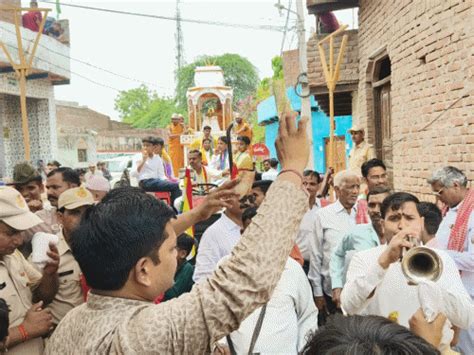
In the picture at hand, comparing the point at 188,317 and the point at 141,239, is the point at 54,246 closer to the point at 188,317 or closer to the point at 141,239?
the point at 141,239

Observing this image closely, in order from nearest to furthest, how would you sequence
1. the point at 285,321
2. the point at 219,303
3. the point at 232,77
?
the point at 219,303
the point at 285,321
the point at 232,77

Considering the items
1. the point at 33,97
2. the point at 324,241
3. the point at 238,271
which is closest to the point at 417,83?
the point at 324,241

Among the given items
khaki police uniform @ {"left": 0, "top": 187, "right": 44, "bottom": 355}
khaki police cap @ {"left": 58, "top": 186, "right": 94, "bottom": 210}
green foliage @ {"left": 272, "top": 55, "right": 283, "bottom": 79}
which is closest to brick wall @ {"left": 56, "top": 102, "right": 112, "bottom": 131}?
green foliage @ {"left": 272, "top": 55, "right": 283, "bottom": 79}

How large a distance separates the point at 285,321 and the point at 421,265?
2.67ft

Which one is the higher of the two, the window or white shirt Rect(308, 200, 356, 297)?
the window

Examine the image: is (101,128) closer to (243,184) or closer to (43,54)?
(43,54)

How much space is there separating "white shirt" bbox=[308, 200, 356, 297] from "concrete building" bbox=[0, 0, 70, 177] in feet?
55.4

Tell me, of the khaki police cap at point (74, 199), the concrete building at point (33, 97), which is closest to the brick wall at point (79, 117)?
the concrete building at point (33, 97)

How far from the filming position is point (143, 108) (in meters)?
82.6

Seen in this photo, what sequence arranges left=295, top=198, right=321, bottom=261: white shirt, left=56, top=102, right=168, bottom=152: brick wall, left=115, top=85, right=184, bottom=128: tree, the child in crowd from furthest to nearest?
left=115, top=85, right=184, bottom=128: tree
left=56, top=102, right=168, bottom=152: brick wall
left=295, top=198, right=321, bottom=261: white shirt
the child in crowd

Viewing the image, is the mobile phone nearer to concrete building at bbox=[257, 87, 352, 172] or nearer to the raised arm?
the raised arm

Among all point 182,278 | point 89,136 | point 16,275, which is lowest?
point 182,278

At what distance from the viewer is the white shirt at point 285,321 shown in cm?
286

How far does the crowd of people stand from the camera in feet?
4.71
